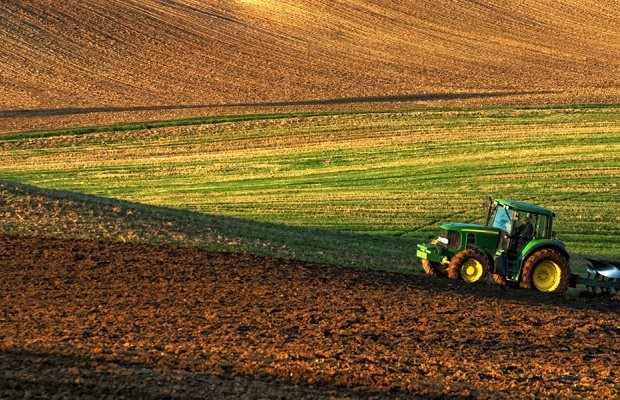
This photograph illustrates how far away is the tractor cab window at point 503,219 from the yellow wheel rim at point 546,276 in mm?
917

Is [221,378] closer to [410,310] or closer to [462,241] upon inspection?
[410,310]

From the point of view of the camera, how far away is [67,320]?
1573cm

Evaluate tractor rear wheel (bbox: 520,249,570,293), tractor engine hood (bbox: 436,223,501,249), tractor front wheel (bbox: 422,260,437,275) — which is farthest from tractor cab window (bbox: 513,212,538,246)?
tractor front wheel (bbox: 422,260,437,275)

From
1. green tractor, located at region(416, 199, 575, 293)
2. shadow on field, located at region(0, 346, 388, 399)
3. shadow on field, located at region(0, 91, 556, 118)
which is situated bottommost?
shadow on field, located at region(0, 346, 388, 399)

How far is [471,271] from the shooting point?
2052 cm

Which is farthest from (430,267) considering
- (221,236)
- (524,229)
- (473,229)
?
(221,236)

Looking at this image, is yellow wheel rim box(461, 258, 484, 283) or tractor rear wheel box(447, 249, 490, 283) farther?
yellow wheel rim box(461, 258, 484, 283)

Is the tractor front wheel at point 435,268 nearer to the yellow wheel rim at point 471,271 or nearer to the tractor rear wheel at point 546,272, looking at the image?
the yellow wheel rim at point 471,271

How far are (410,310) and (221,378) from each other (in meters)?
5.11

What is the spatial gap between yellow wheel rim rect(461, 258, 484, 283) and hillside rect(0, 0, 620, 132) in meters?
25.9

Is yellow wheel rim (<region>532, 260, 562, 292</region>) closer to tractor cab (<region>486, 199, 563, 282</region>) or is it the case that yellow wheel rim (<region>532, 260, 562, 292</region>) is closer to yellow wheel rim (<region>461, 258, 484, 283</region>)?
tractor cab (<region>486, 199, 563, 282</region>)

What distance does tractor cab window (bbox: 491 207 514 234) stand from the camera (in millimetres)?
20812

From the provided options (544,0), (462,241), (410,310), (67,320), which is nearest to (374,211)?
(462,241)

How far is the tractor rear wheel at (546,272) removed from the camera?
2003cm
